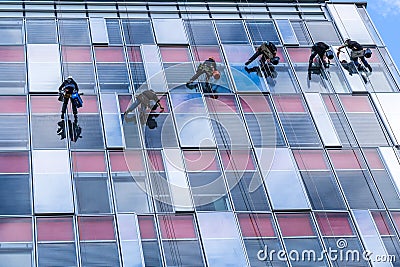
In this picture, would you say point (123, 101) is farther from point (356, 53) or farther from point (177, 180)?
point (356, 53)

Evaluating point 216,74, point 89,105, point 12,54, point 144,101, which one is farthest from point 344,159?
point 12,54

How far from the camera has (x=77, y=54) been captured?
4306 centimetres

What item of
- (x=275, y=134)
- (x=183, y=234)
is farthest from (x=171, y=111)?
(x=183, y=234)

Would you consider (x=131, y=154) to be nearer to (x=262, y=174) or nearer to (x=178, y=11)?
(x=262, y=174)

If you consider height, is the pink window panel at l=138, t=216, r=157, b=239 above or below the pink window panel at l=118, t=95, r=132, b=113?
below

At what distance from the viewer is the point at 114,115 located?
39.6 meters

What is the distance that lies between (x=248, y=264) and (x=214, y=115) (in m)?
8.70

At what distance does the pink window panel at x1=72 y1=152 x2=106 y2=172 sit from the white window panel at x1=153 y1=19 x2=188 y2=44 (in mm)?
8968

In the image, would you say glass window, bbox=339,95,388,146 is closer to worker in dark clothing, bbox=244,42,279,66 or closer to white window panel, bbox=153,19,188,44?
worker in dark clothing, bbox=244,42,279,66

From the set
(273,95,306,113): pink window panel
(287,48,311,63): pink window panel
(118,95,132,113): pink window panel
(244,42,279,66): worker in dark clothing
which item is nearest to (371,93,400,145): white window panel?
(273,95,306,113): pink window panel

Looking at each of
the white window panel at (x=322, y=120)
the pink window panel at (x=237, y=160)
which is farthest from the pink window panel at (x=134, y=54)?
the white window panel at (x=322, y=120)

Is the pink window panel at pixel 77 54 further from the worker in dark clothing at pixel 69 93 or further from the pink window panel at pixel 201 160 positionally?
the pink window panel at pixel 201 160

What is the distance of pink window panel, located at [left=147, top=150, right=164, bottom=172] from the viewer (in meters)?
37.2

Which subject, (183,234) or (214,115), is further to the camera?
(214,115)
